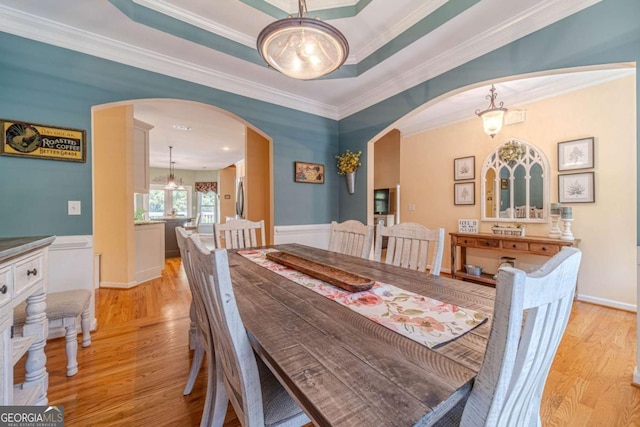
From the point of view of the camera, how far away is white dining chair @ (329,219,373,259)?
212 centimetres

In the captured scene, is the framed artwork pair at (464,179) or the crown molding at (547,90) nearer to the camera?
the crown molding at (547,90)

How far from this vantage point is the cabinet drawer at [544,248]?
298 centimetres

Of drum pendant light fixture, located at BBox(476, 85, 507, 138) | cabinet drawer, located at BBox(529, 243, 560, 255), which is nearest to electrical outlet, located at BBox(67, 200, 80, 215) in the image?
drum pendant light fixture, located at BBox(476, 85, 507, 138)

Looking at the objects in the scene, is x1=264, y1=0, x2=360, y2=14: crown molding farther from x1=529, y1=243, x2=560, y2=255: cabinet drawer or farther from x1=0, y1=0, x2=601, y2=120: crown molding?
x1=529, y1=243, x2=560, y2=255: cabinet drawer

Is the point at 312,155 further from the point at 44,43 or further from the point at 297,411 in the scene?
the point at 297,411

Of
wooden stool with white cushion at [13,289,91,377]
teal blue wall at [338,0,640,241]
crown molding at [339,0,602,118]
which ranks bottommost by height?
wooden stool with white cushion at [13,289,91,377]

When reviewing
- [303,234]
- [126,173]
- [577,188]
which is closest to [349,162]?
[303,234]

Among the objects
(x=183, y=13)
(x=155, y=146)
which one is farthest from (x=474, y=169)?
(x=155, y=146)

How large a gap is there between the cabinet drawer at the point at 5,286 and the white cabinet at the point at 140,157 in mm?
3285

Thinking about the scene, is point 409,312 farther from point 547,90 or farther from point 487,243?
point 547,90

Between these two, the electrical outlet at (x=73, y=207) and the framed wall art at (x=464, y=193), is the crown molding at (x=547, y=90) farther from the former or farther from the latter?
the electrical outlet at (x=73, y=207)

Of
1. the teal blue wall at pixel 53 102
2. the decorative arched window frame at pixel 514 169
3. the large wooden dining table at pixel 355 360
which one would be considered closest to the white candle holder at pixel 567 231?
the decorative arched window frame at pixel 514 169

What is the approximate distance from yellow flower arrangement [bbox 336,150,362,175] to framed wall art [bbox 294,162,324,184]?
298 mm

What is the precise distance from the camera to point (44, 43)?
2.11 metres
